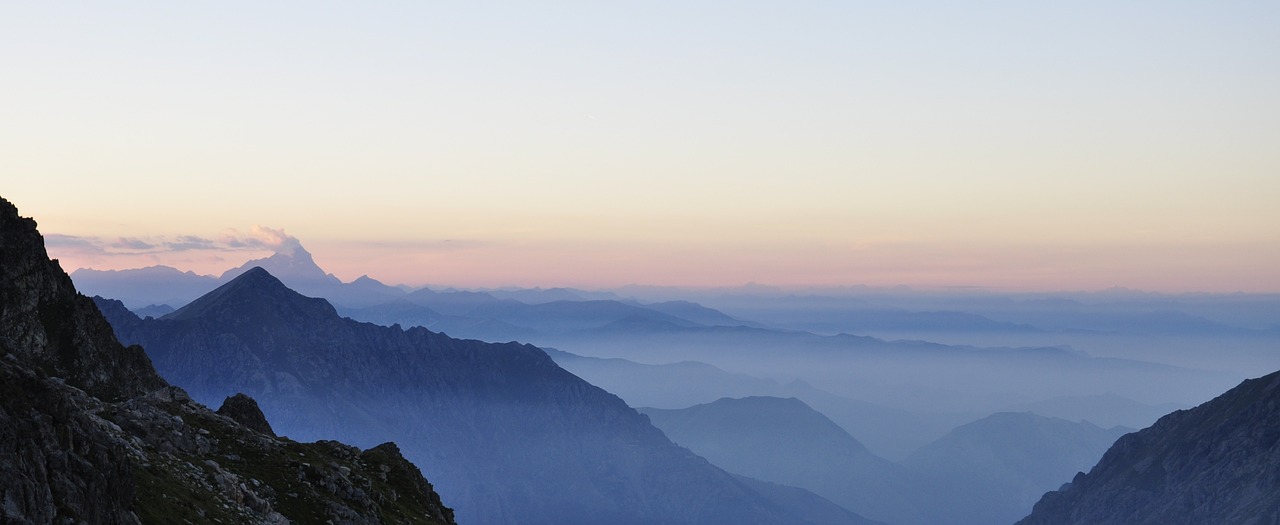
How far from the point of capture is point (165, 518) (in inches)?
2594

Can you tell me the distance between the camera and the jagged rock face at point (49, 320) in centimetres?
10100

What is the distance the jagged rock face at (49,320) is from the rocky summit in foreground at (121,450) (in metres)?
0.15

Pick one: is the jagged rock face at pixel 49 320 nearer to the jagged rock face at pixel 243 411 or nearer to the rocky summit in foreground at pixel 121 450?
the rocky summit in foreground at pixel 121 450

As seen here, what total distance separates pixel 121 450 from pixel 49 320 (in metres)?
53.6

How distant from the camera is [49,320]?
353 ft

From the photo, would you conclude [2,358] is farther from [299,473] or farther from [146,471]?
[299,473]

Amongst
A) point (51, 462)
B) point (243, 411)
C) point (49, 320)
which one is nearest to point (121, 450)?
point (51, 462)

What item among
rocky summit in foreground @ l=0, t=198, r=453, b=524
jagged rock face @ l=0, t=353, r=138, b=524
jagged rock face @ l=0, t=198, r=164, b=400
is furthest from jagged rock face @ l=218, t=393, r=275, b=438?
jagged rock face @ l=0, t=353, r=138, b=524

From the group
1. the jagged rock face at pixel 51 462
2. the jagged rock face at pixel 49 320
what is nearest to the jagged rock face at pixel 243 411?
the jagged rock face at pixel 49 320

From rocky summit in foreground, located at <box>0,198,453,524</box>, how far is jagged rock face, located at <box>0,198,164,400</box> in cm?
15

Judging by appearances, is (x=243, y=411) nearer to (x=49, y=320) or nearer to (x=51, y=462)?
(x=49, y=320)

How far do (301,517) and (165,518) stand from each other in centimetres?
2084

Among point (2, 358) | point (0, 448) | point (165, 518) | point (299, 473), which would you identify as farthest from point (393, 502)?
point (0, 448)

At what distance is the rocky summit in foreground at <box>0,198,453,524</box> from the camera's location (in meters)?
55.0
